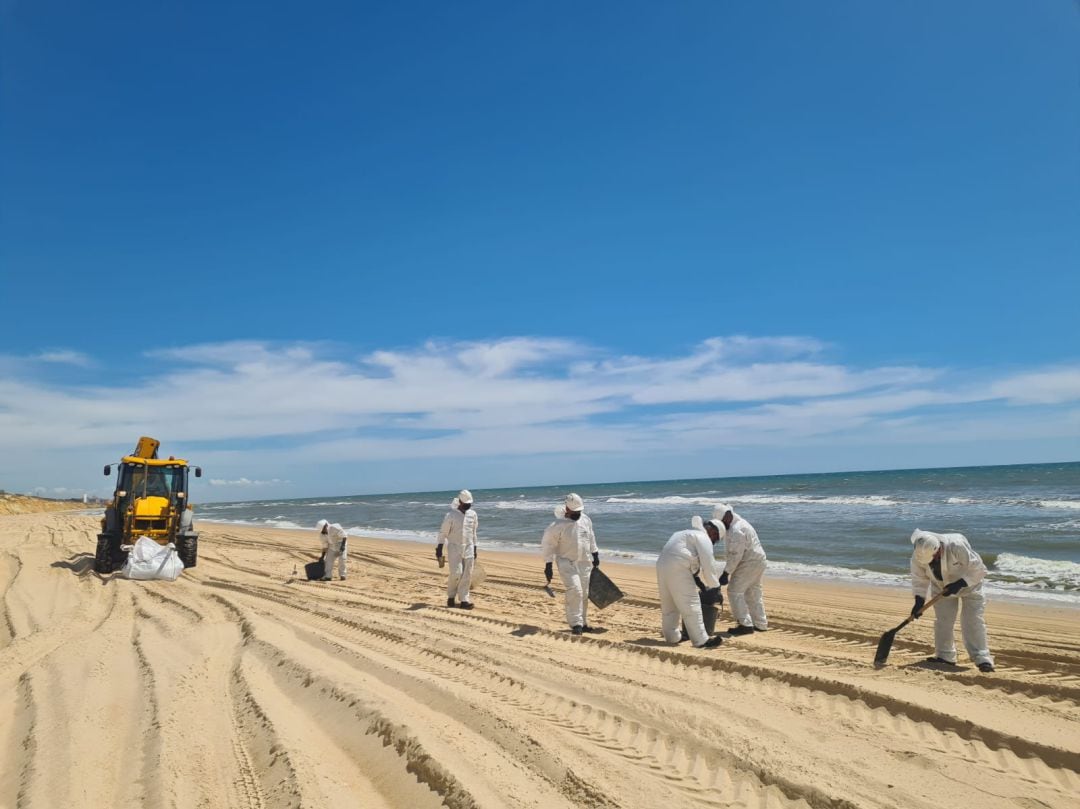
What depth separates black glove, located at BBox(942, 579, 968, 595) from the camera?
19.7 ft

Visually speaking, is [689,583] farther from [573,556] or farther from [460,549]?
[460,549]

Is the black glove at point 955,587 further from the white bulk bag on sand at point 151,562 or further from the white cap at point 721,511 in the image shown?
the white bulk bag on sand at point 151,562

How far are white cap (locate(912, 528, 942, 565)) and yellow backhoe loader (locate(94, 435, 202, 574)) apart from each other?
43.8ft

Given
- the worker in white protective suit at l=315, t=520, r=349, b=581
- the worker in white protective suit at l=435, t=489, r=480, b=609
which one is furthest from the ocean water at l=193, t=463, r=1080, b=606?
the worker in white protective suit at l=315, t=520, r=349, b=581

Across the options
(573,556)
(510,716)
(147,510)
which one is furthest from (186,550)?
(510,716)

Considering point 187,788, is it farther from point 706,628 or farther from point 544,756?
point 706,628

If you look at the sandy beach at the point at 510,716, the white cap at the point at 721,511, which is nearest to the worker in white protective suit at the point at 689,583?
the sandy beach at the point at 510,716

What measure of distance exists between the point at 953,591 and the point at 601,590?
4019 mm

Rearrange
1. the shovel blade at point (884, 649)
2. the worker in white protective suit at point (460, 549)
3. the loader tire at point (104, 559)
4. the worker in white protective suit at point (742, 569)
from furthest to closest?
the loader tire at point (104, 559), the worker in white protective suit at point (460, 549), the worker in white protective suit at point (742, 569), the shovel blade at point (884, 649)

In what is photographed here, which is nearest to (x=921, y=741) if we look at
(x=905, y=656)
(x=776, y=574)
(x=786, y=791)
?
(x=786, y=791)

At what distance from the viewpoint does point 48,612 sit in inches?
364

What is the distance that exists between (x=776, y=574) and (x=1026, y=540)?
835 cm

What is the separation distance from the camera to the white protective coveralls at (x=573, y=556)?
814 centimetres

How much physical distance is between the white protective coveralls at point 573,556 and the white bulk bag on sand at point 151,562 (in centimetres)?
819
